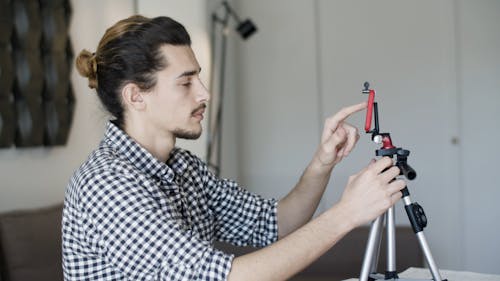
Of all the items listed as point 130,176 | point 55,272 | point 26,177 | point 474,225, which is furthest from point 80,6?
point 474,225

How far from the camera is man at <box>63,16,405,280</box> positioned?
1227mm

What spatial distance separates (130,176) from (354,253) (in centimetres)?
166

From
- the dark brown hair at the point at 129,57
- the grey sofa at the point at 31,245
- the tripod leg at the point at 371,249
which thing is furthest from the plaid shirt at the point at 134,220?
the grey sofa at the point at 31,245

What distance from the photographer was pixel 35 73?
8.22 feet

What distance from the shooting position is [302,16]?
173 inches

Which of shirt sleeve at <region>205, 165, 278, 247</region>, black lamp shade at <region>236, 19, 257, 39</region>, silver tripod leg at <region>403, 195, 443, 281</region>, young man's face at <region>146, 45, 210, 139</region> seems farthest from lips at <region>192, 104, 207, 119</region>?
black lamp shade at <region>236, 19, 257, 39</region>

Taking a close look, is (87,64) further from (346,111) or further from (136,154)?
(346,111)

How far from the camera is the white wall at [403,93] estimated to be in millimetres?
3902

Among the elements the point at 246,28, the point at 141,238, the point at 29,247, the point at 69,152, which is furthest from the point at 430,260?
the point at 246,28

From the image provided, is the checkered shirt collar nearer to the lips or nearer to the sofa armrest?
the lips

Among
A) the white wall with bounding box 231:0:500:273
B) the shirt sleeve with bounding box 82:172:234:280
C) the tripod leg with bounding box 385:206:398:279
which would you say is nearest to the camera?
the shirt sleeve with bounding box 82:172:234:280

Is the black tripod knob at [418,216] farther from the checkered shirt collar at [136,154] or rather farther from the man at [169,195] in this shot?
the checkered shirt collar at [136,154]

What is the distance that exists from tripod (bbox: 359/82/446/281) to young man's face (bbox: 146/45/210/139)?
1.41ft

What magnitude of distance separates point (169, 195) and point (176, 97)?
236 mm
